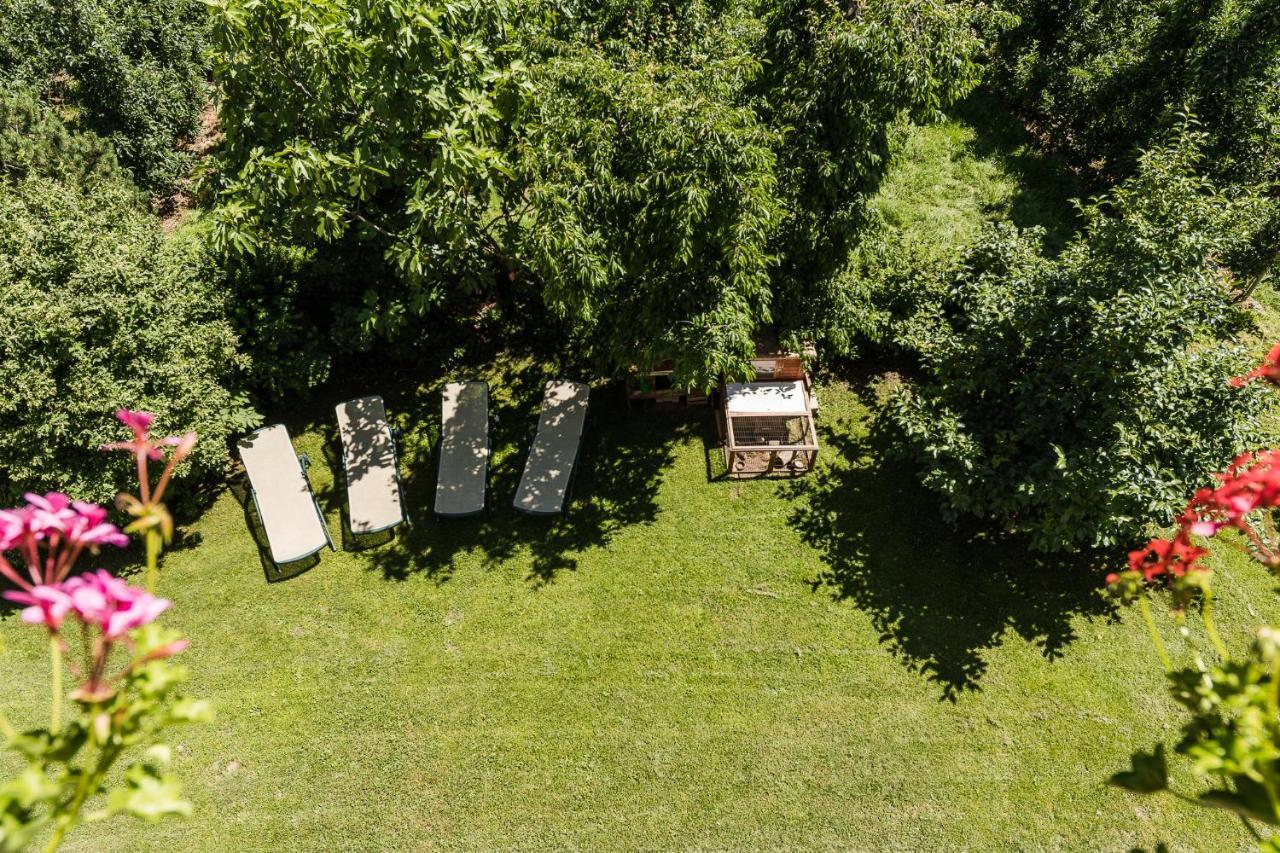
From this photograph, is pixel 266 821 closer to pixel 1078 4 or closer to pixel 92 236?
pixel 92 236

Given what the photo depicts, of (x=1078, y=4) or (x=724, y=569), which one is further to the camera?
(x=1078, y=4)

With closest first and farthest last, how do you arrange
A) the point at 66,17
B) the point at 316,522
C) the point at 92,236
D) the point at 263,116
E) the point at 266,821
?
the point at 266,821, the point at 263,116, the point at 92,236, the point at 316,522, the point at 66,17

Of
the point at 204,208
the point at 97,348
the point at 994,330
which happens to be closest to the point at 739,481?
the point at 994,330

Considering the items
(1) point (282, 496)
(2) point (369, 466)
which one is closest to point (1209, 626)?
(2) point (369, 466)

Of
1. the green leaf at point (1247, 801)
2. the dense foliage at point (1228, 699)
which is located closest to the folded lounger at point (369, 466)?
the dense foliage at point (1228, 699)

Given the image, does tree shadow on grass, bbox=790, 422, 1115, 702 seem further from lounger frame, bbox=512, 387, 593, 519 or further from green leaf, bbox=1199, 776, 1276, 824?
green leaf, bbox=1199, 776, 1276, 824

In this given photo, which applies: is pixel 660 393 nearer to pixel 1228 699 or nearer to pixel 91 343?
pixel 91 343

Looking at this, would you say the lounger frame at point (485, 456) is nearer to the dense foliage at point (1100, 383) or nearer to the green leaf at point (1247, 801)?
the dense foliage at point (1100, 383)
